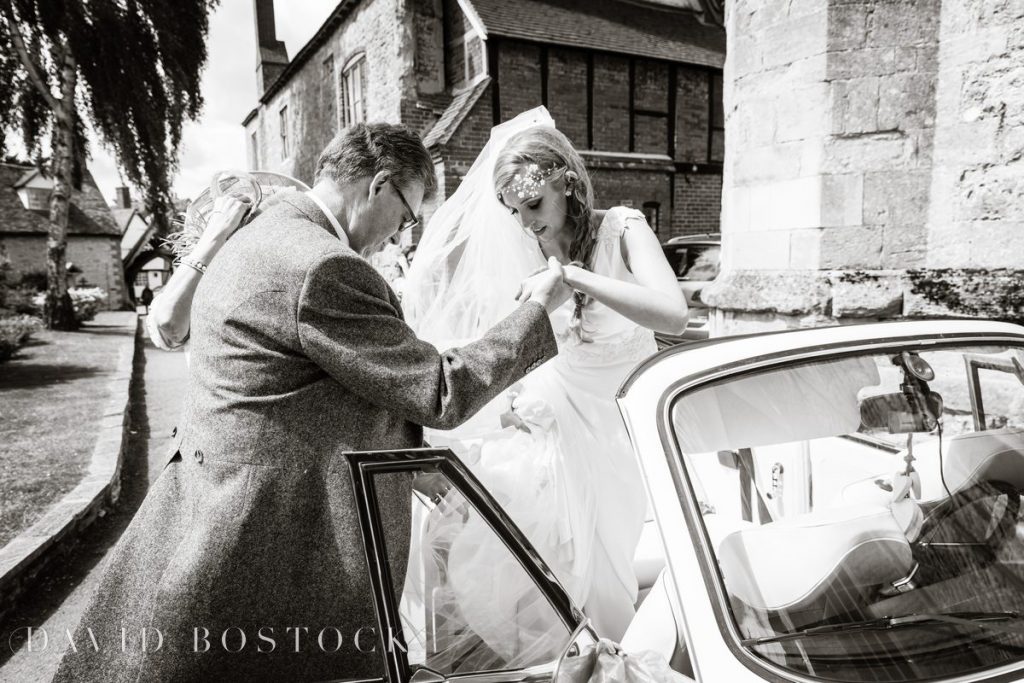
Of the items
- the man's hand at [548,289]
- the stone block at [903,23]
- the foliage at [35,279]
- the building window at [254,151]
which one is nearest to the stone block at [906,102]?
the stone block at [903,23]

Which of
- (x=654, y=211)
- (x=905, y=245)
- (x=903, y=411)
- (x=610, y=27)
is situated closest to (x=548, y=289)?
(x=903, y=411)

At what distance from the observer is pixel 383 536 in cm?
133

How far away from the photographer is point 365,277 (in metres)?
1.35

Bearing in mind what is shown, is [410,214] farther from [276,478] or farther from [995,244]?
[995,244]

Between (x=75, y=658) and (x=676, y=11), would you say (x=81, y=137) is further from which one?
(x=75, y=658)

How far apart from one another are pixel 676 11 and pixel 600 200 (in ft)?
24.6

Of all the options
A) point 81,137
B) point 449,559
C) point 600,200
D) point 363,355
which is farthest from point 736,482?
point 81,137

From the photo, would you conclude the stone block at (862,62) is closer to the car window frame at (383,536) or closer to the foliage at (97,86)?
the car window frame at (383,536)

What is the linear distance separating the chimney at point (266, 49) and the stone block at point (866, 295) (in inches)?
1079

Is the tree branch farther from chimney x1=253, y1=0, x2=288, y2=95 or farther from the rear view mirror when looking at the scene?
the rear view mirror

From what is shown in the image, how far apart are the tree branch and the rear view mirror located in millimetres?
17594

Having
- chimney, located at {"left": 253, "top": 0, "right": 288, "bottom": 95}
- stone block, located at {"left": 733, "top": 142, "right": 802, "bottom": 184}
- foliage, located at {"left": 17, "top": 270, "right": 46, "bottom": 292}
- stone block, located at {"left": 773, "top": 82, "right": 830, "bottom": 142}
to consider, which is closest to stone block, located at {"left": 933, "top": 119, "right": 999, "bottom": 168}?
stone block, located at {"left": 773, "top": 82, "right": 830, "bottom": 142}

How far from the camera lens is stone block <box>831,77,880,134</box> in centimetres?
399

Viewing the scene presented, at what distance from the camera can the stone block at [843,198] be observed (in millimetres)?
4047
